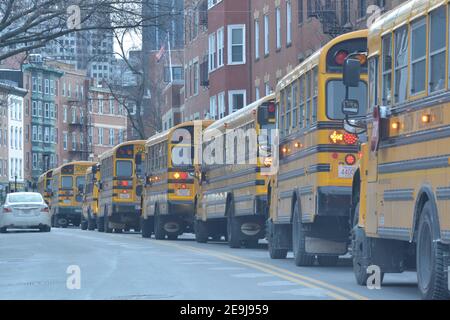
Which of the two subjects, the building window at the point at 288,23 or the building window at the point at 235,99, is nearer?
the building window at the point at 288,23

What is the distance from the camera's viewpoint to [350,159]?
19.0 metres

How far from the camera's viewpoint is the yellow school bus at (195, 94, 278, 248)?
85.7 ft

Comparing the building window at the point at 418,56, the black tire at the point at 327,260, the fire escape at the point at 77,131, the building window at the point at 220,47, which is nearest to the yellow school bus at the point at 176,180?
the black tire at the point at 327,260

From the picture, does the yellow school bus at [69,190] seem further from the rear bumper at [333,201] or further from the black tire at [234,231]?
the rear bumper at [333,201]

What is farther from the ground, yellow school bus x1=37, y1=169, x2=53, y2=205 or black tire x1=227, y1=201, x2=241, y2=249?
yellow school bus x1=37, y1=169, x2=53, y2=205

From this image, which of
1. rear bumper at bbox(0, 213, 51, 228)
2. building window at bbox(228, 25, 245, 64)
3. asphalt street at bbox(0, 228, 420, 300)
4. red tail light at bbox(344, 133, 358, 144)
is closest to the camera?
asphalt street at bbox(0, 228, 420, 300)

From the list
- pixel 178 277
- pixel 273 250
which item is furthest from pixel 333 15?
pixel 178 277

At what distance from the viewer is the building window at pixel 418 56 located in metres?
13.6

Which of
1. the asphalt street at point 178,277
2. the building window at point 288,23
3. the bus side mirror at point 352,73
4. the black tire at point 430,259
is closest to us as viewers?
the black tire at point 430,259

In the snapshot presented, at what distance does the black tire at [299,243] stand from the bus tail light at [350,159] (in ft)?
5.22

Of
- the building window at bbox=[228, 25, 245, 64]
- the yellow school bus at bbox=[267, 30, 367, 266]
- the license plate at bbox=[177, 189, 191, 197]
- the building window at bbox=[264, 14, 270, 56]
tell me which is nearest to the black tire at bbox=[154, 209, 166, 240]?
the license plate at bbox=[177, 189, 191, 197]

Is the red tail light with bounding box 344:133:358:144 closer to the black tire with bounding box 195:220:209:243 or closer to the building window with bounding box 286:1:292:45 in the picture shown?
the black tire with bounding box 195:220:209:243

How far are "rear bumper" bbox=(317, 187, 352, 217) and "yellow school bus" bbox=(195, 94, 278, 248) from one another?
5942mm

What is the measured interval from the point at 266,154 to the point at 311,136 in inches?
241
